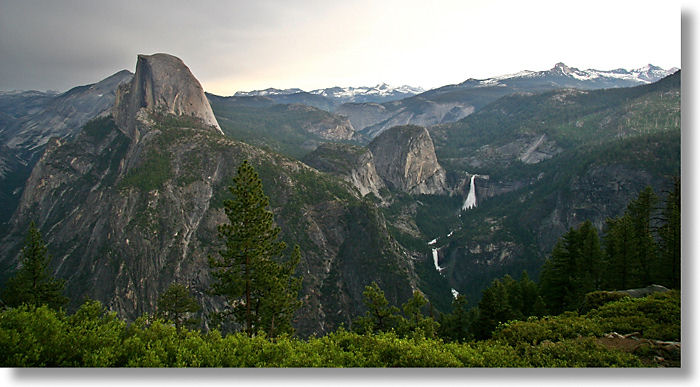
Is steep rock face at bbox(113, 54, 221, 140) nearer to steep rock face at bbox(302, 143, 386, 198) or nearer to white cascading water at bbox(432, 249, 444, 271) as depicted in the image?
steep rock face at bbox(302, 143, 386, 198)

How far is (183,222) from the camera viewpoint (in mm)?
71750

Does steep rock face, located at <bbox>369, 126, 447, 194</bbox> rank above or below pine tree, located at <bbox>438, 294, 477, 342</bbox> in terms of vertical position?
above

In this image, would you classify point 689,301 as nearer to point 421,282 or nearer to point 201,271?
point 201,271

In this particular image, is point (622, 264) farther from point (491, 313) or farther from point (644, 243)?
point (491, 313)

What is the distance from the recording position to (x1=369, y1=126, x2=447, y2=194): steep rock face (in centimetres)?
15625

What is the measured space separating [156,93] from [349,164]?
63539 mm

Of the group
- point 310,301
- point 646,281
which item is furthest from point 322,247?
point 646,281

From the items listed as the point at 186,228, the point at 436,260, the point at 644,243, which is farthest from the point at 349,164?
the point at 644,243

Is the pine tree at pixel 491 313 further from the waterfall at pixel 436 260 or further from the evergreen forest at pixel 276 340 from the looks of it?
the waterfall at pixel 436 260

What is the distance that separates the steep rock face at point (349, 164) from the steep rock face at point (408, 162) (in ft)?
42.4

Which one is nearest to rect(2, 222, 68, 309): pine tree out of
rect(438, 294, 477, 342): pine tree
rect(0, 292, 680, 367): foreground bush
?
rect(0, 292, 680, 367): foreground bush

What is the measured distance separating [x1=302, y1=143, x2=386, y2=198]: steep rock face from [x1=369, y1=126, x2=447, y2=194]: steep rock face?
1293 centimetres

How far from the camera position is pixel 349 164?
130m

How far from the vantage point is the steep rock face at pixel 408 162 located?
156250 millimetres
